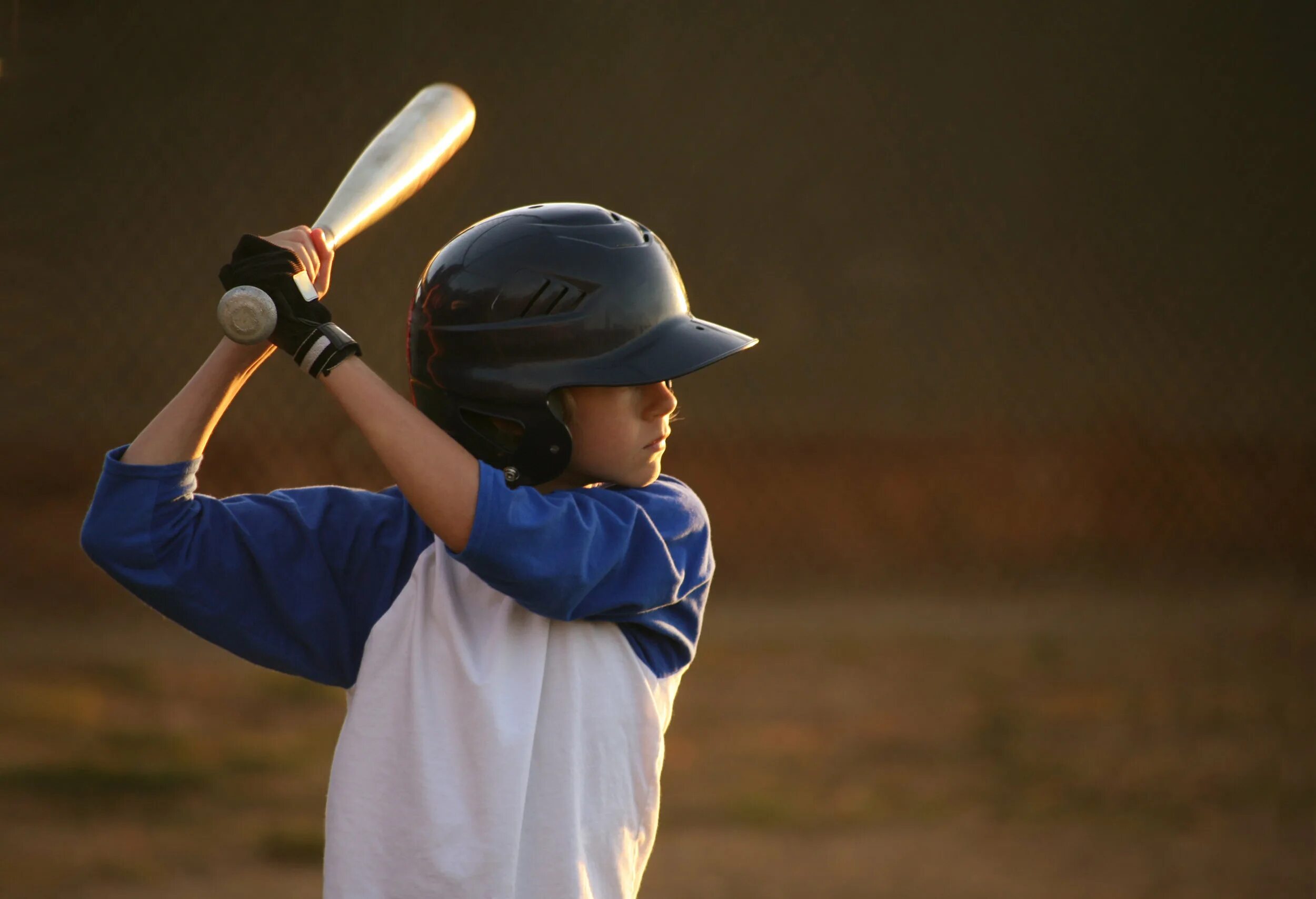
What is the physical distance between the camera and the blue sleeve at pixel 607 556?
130 centimetres

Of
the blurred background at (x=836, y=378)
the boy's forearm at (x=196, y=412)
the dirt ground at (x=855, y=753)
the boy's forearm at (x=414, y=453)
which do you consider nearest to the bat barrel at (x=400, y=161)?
the boy's forearm at (x=196, y=412)

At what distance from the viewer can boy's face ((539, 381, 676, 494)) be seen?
1544 mm

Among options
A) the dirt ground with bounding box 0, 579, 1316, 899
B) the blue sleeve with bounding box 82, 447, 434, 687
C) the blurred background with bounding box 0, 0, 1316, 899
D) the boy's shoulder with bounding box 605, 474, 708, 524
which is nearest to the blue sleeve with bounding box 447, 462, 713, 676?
the boy's shoulder with bounding box 605, 474, 708, 524

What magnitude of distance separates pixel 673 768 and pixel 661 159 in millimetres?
3070

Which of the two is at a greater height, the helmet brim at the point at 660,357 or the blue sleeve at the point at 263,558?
the helmet brim at the point at 660,357

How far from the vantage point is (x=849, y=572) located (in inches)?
269

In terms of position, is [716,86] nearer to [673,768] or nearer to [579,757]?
[673,768]

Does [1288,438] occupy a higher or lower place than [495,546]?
lower

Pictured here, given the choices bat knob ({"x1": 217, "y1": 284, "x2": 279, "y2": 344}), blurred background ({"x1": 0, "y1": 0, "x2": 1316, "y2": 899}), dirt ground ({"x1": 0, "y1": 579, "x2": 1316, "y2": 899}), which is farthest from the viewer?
blurred background ({"x1": 0, "y1": 0, "x2": 1316, "y2": 899})

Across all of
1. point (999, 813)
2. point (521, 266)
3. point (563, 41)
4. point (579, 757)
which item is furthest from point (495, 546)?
point (563, 41)

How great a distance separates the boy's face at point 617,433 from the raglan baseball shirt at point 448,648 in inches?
1.4

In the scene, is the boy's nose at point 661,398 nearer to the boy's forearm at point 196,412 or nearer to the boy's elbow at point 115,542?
the boy's forearm at point 196,412

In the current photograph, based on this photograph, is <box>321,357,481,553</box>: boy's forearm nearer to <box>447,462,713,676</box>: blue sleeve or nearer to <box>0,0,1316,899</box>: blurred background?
<box>447,462,713,676</box>: blue sleeve

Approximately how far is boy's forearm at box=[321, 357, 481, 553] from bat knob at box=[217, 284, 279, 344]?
0.07 m
